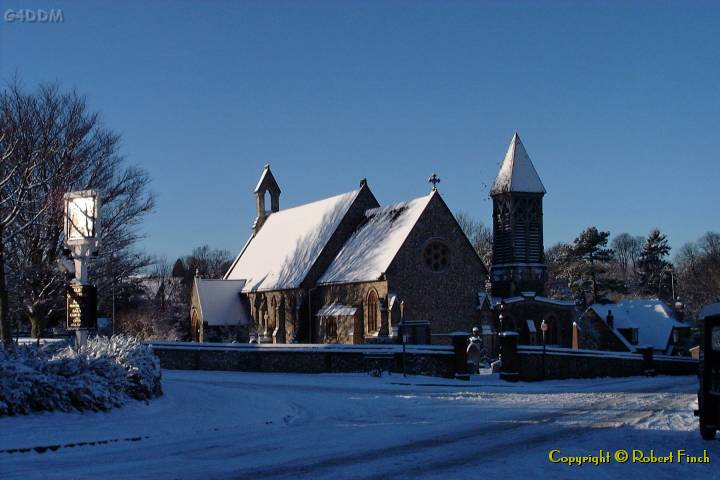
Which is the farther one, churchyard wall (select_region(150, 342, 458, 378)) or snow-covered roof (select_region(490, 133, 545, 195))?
snow-covered roof (select_region(490, 133, 545, 195))

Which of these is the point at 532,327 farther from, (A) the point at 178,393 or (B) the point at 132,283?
(A) the point at 178,393

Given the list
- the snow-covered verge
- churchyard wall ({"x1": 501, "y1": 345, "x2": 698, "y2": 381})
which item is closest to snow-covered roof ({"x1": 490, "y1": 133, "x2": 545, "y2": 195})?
churchyard wall ({"x1": 501, "y1": 345, "x2": 698, "y2": 381})

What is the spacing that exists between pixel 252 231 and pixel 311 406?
1739 inches

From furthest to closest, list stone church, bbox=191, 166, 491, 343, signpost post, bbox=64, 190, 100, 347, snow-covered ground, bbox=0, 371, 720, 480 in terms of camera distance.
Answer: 1. stone church, bbox=191, 166, 491, 343
2. signpost post, bbox=64, 190, 100, 347
3. snow-covered ground, bbox=0, 371, 720, 480

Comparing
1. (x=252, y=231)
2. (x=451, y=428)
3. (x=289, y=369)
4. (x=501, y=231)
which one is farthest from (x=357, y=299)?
(x=451, y=428)

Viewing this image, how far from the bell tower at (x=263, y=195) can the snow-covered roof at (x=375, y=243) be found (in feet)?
54.9

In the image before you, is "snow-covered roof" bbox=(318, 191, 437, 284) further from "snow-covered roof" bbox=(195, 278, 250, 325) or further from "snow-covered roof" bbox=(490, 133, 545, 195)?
"snow-covered roof" bbox=(490, 133, 545, 195)

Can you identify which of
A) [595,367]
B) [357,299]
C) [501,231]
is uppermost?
[501,231]

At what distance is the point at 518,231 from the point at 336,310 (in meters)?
18.1

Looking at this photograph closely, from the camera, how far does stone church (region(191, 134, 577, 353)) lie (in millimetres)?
42969

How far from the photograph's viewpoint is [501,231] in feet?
190

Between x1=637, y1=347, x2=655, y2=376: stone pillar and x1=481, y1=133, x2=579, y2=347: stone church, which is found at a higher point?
x1=481, y1=133, x2=579, y2=347: stone church

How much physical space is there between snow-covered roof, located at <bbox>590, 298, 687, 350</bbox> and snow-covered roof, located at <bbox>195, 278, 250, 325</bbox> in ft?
93.0

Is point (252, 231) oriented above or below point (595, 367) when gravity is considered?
above
